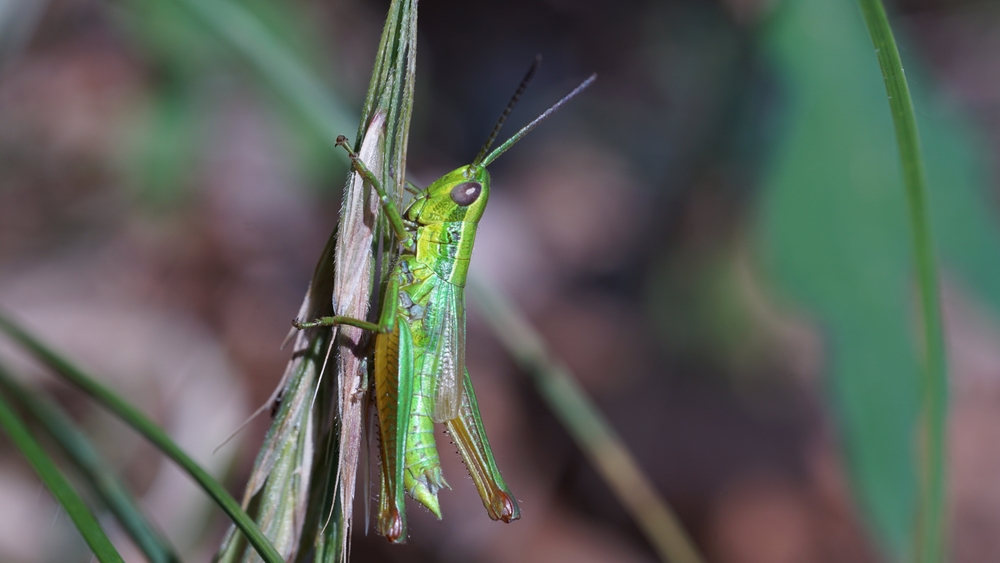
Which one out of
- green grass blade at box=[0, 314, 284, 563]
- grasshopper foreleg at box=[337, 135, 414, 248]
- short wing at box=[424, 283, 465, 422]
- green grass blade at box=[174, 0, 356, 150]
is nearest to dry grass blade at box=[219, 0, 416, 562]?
grasshopper foreleg at box=[337, 135, 414, 248]

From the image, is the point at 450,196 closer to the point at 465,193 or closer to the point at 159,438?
the point at 465,193

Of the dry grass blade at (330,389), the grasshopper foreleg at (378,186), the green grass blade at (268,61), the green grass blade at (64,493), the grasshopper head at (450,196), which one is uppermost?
the green grass blade at (268,61)

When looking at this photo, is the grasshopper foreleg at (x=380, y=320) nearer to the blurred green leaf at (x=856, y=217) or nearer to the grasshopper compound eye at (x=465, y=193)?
the grasshopper compound eye at (x=465, y=193)

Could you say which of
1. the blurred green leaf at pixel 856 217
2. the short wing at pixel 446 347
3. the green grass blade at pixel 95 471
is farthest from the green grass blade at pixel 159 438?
the blurred green leaf at pixel 856 217

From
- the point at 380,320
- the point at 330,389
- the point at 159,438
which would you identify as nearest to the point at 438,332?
the point at 380,320

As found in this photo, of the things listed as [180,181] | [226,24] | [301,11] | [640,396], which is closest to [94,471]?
[226,24]

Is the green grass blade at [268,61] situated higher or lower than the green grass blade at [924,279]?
higher

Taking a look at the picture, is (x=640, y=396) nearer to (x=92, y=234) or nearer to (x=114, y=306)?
(x=114, y=306)
